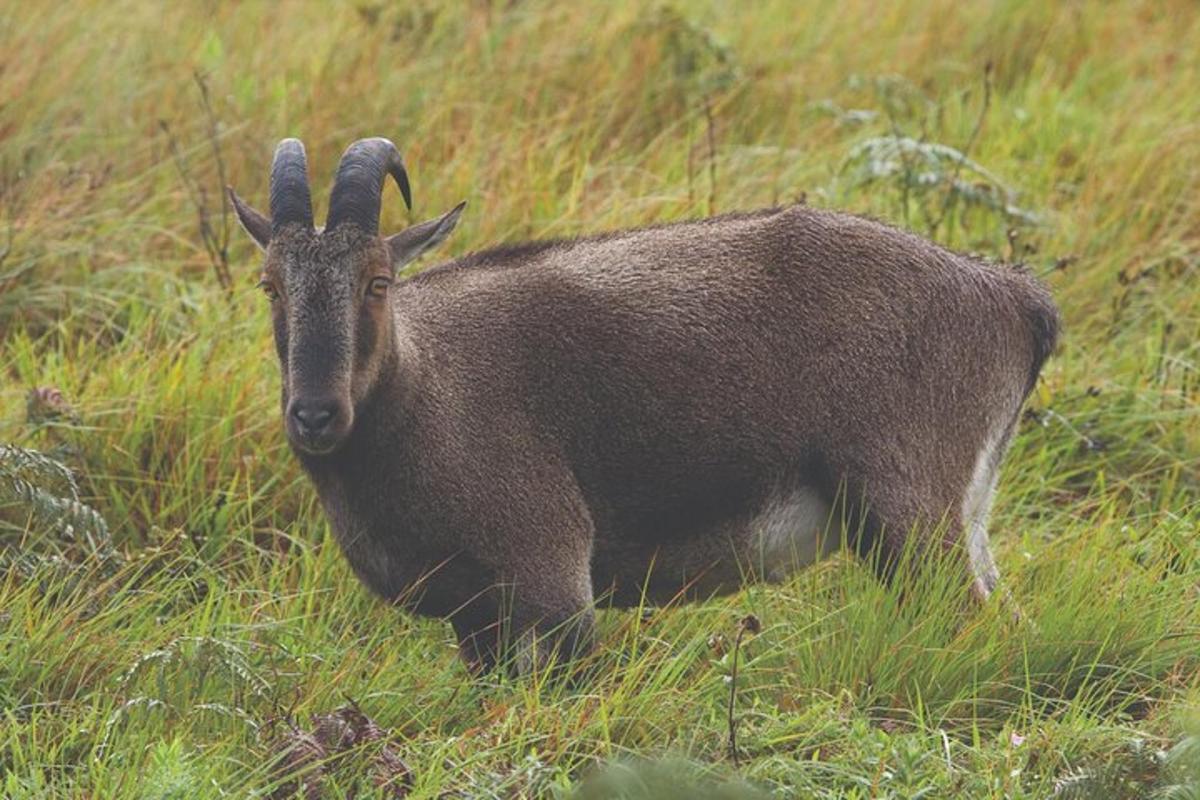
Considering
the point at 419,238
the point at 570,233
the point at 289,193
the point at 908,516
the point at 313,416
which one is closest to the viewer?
the point at 313,416

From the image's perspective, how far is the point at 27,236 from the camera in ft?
26.5

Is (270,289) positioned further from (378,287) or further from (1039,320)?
(1039,320)

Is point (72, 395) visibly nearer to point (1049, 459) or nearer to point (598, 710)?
point (598, 710)

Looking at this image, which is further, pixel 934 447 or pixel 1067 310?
pixel 1067 310

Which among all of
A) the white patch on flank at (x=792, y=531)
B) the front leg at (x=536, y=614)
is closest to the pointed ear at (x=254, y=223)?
the front leg at (x=536, y=614)

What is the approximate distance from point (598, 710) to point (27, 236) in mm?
3827

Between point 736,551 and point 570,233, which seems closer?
point 736,551

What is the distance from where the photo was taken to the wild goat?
584 centimetres

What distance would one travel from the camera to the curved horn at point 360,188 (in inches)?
226

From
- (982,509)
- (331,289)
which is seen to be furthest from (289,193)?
(982,509)

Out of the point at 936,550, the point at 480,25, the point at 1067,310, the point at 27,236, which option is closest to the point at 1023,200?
the point at 1067,310

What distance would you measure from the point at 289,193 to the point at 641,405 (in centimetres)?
119

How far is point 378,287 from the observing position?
5.79m

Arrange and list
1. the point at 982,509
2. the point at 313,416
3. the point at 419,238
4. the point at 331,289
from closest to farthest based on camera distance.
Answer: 1. the point at 313,416
2. the point at 331,289
3. the point at 419,238
4. the point at 982,509
